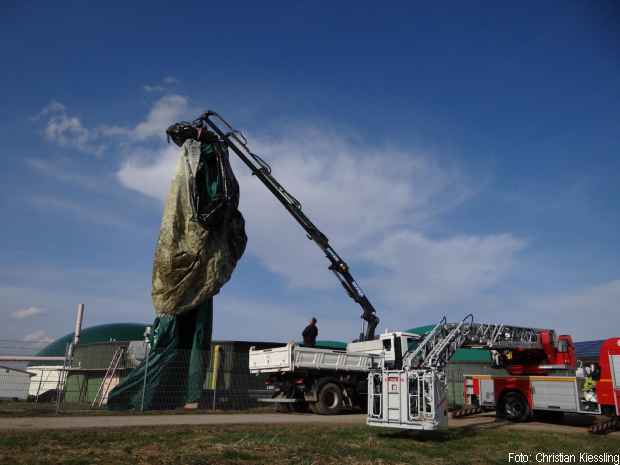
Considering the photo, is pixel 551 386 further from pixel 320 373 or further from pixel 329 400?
pixel 320 373

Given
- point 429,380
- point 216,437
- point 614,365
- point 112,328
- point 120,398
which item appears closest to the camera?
point 216,437

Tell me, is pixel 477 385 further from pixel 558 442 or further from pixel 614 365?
pixel 558 442

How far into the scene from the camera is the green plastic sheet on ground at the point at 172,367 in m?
18.8

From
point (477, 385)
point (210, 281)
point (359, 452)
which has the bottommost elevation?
point (359, 452)

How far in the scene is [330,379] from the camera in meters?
19.0

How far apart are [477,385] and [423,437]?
748 cm

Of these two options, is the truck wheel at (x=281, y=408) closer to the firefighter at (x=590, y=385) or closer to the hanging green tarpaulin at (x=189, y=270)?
the hanging green tarpaulin at (x=189, y=270)

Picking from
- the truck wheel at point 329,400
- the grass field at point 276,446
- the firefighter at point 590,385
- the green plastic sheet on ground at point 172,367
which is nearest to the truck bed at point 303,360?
the truck wheel at point 329,400

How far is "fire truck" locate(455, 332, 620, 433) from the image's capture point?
15.7 metres

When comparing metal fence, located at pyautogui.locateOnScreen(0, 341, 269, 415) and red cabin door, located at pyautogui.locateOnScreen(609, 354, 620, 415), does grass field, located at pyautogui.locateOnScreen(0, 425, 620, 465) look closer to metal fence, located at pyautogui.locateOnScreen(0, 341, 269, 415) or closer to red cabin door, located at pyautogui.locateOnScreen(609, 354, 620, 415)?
red cabin door, located at pyautogui.locateOnScreen(609, 354, 620, 415)

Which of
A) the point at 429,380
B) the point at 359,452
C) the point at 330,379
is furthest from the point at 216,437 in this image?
the point at 330,379

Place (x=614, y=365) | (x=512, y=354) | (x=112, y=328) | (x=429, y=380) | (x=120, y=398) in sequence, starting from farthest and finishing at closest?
A: (x=112, y=328) → (x=512, y=354) → (x=120, y=398) → (x=614, y=365) → (x=429, y=380)

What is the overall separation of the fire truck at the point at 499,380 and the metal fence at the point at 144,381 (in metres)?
7.16

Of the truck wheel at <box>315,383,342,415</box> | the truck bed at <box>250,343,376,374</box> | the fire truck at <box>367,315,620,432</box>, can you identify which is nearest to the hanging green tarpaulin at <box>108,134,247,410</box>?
the truck bed at <box>250,343,376,374</box>
